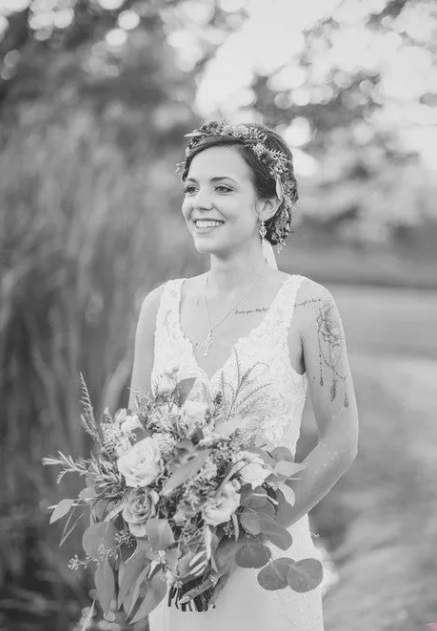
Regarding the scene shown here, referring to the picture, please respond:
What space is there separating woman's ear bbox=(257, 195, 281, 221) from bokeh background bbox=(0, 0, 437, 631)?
1.62 meters

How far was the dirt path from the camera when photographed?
4.00 m

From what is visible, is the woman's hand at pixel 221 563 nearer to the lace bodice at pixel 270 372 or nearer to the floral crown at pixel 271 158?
Answer: the lace bodice at pixel 270 372

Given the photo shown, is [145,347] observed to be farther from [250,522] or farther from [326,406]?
[250,522]

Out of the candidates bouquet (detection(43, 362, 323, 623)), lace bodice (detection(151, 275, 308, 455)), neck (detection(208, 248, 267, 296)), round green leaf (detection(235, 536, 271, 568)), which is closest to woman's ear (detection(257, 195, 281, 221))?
neck (detection(208, 248, 267, 296))

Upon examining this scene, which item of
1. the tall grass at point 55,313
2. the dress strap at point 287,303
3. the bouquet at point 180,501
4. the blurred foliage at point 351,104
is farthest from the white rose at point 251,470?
the blurred foliage at point 351,104

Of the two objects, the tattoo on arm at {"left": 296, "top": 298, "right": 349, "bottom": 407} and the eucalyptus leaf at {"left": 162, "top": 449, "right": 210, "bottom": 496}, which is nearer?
the eucalyptus leaf at {"left": 162, "top": 449, "right": 210, "bottom": 496}

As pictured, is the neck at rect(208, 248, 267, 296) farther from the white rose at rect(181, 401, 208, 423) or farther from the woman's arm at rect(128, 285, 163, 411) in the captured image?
the white rose at rect(181, 401, 208, 423)

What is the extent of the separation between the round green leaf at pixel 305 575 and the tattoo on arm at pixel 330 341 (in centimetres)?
52

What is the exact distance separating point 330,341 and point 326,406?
19cm

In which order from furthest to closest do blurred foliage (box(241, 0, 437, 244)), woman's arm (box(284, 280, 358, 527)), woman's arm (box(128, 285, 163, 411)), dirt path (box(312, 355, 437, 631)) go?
dirt path (box(312, 355, 437, 631))
blurred foliage (box(241, 0, 437, 244))
woman's arm (box(128, 285, 163, 411))
woman's arm (box(284, 280, 358, 527))

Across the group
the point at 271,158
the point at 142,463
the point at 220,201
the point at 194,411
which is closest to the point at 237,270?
the point at 220,201

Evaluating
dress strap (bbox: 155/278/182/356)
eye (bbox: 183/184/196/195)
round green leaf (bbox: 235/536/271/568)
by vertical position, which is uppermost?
eye (bbox: 183/184/196/195)

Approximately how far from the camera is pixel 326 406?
214 centimetres

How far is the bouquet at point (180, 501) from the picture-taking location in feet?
5.58
